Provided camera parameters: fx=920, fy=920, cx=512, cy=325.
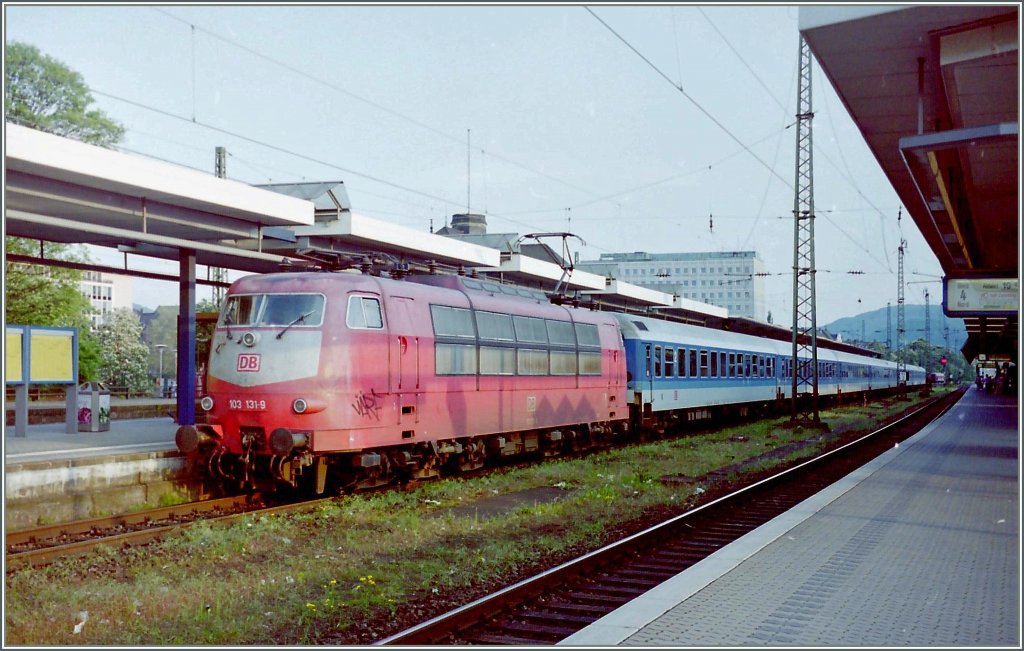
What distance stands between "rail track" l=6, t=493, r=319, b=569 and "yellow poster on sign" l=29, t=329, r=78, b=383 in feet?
18.4

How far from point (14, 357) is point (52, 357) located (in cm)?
85

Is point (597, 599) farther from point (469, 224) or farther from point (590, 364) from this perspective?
point (469, 224)

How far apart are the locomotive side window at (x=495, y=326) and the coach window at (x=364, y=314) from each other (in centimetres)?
309

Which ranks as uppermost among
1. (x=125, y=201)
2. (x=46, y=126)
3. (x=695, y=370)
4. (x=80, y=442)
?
(x=46, y=126)

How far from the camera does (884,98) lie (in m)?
14.6

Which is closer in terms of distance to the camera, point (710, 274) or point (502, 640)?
point (502, 640)

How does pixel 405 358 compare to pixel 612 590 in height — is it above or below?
above

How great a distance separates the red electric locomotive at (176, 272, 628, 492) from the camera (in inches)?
508

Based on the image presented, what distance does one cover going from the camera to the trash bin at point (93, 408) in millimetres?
18656

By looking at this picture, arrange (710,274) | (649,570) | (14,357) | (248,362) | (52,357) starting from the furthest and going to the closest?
1. (710,274)
2. (52,357)
3. (14,357)
4. (248,362)
5. (649,570)

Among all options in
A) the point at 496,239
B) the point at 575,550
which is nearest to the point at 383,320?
the point at 575,550

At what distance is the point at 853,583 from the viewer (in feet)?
27.9

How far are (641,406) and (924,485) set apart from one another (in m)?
9.68

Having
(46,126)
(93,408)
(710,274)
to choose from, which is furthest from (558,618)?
(710,274)
